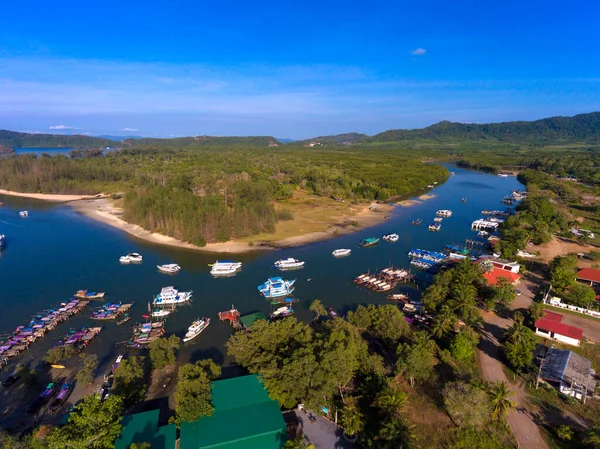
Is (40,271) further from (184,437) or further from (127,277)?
(184,437)

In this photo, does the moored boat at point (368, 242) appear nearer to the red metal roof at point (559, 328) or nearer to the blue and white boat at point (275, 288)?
the blue and white boat at point (275, 288)

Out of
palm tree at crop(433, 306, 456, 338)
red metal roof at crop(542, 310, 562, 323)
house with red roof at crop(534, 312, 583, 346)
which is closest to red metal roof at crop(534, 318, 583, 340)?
house with red roof at crop(534, 312, 583, 346)

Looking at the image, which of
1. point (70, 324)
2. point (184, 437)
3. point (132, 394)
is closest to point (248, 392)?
point (184, 437)

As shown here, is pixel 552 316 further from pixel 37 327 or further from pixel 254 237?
pixel 37 327

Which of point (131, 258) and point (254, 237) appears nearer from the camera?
point (131, 258)

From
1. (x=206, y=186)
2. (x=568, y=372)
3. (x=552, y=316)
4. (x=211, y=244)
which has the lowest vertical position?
(x=211, y=244)

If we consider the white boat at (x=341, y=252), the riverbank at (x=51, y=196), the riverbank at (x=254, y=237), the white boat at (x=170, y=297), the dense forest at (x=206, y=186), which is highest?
the dense forest at (x=206, y=186)

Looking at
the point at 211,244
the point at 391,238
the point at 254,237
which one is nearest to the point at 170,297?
the point at 211,244

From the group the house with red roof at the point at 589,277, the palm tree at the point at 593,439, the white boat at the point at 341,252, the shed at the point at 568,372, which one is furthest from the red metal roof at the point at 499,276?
the palm tree at the point at 593,439
